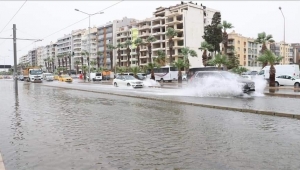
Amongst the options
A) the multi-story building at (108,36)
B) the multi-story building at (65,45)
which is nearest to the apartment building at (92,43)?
the multi-story building at (108,36)

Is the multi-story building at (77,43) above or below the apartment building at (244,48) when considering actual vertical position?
above

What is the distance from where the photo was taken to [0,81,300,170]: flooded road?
5.37 meters

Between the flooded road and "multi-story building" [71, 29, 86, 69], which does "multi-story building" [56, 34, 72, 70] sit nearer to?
"multi-story building" [71, 29, 86, 69]

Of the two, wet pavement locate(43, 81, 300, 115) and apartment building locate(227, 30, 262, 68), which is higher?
apartment building locate(227, 30, 262, 68)

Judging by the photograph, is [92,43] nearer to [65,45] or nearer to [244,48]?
[65,45]

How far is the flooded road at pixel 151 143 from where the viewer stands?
537 cm

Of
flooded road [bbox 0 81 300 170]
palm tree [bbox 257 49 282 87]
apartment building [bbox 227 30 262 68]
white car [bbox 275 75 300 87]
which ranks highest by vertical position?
apartment building [bbox 227 30 262 68]

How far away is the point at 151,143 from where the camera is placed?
692 centimetres

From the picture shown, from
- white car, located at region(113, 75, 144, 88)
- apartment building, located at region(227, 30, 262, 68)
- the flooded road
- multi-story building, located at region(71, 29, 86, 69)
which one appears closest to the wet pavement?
the flooded road

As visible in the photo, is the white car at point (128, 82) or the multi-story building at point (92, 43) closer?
the white car at point (128, 82)

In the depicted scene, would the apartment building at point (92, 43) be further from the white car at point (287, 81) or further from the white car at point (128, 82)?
the white car at point (287, 81)

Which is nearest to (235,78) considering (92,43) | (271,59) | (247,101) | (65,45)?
(247,101)

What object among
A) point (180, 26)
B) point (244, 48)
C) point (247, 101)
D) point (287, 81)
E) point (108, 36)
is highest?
point (108, 36)

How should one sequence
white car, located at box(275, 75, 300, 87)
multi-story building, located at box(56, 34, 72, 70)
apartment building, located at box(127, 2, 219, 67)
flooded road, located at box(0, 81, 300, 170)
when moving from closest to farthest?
1. flooded road, located at box(0, 81, 300, 170)
2. white car, located at box(275, 75, 300, 87)
3. apartment building, located at box(127, 2, 219, 67)
4. multi-story building, located at box(56, 34, 72, 70)
